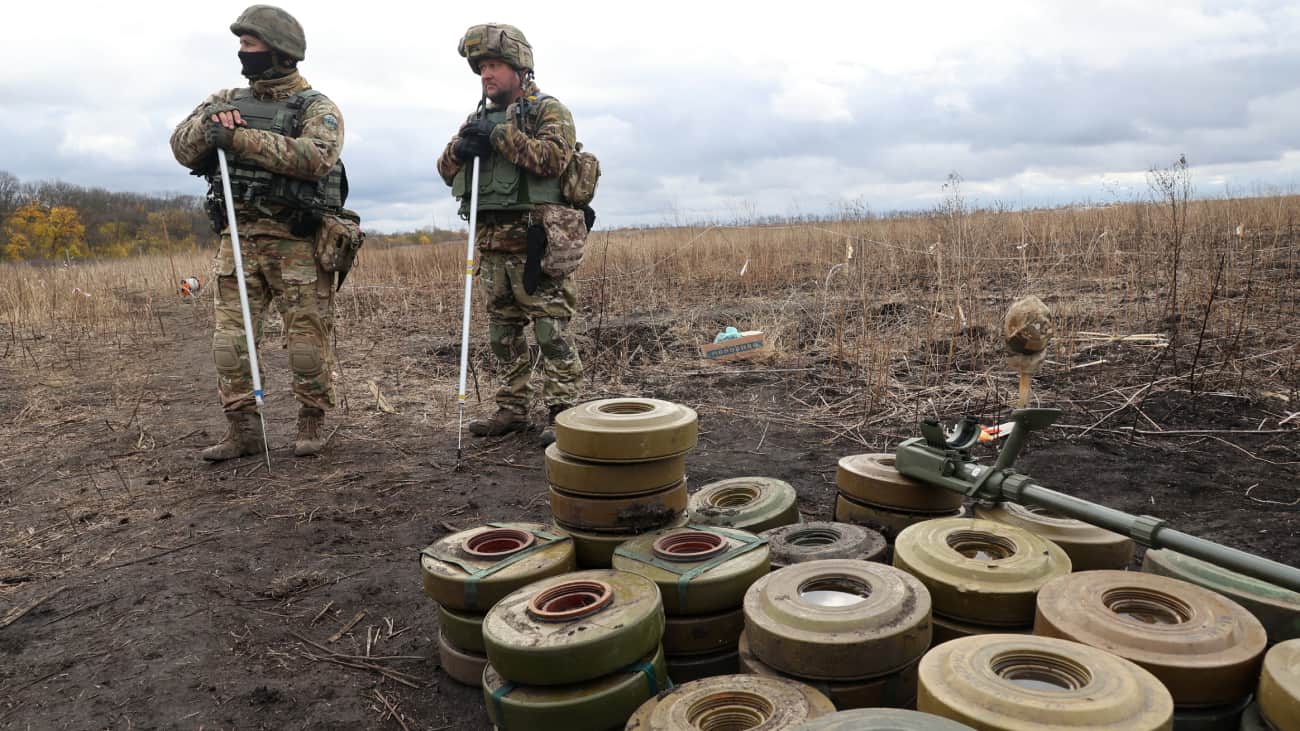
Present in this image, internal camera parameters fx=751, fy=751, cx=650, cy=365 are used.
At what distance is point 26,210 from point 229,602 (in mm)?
43502

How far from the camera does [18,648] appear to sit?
2.53 metres

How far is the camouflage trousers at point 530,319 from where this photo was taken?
4664mm

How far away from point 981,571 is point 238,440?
168 inches

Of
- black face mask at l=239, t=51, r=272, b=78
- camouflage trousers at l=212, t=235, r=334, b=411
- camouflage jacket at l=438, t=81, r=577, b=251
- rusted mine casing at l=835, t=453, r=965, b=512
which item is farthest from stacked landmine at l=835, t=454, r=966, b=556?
black face mask at l=239, t=51, r=272, b=78

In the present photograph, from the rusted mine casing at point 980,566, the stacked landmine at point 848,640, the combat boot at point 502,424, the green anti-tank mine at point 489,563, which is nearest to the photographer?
the stacked landmine at point 848,640

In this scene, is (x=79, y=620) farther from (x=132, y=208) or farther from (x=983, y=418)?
(x=132, y=208)

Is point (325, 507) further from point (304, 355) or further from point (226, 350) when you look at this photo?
point (226, 350)

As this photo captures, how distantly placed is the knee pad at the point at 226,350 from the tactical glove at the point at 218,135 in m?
1.07

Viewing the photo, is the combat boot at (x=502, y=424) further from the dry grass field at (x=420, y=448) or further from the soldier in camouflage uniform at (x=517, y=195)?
the soldier in camouflage uniform at (x=517, y=195)

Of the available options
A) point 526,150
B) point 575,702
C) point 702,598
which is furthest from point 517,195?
point 575,702

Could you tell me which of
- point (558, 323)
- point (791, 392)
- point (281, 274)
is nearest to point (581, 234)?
point (558, 323)

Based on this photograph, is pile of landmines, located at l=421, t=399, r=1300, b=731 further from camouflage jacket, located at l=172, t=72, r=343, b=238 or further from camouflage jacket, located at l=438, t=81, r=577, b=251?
camouflage jacket, located at l=172, t=72, r=343, b=238

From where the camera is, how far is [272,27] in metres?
4.23

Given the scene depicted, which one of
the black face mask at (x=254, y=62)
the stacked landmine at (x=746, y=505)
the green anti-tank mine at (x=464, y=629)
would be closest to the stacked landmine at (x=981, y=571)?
the stacked landmine at (x=746, y=505)
